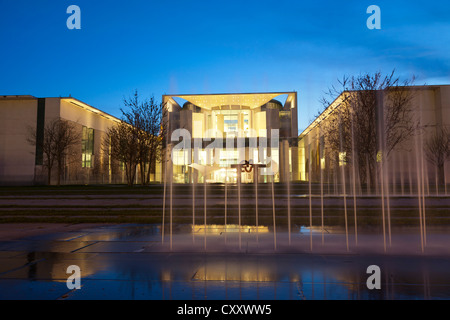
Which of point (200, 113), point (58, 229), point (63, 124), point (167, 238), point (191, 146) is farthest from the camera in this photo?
point (200, 113)

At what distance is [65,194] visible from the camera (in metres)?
18.8

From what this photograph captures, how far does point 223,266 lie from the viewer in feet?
19.2

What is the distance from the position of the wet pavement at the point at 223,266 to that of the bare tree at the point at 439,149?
30.5 meters

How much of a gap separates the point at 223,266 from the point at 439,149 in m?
36.5

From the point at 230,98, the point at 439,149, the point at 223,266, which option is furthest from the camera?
the point at 230,98

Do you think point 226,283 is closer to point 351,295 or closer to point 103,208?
point 351,295

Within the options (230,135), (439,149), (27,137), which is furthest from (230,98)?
(439,149)

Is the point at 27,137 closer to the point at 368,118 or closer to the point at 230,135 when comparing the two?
the point at 230,135

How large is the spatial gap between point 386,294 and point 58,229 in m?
9.24

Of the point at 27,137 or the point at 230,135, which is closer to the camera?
the point at 27,137

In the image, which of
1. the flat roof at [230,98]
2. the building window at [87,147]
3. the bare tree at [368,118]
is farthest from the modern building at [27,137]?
the bare tree at [368,118]

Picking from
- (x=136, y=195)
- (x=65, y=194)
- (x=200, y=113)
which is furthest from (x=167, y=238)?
(x=200, y=113)

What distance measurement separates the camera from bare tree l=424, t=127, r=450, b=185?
35.6 meters
